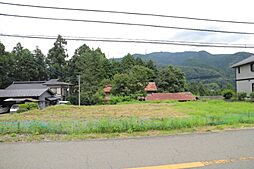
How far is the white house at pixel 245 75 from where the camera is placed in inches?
1027

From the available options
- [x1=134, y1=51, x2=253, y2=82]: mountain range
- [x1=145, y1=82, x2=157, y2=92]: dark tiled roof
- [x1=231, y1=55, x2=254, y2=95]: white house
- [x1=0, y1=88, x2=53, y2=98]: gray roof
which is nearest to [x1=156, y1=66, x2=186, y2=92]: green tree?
[x1=145, y1=82, x2=157, y2=92]: dark tiled roof

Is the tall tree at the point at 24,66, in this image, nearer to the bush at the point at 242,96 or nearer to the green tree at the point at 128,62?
the green tree at the point at 128,62

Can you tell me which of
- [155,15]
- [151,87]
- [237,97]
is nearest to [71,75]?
[151,87]

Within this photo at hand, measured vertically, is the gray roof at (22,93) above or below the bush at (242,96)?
above

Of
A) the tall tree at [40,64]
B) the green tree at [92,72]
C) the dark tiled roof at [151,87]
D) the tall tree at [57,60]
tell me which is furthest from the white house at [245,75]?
the tall tree at [40,64]

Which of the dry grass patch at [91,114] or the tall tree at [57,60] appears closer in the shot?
the dry grass patch at [91,114]

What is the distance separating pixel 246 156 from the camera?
173 inches

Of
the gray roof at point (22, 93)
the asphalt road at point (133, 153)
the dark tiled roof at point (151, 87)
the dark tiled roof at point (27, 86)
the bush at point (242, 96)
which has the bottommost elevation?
the asphalt road at point (133, 153)

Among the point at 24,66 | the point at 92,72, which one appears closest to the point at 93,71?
the point at 92,72

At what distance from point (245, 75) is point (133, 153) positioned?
26177mm

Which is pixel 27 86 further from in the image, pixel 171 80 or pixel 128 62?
pixel 171 80

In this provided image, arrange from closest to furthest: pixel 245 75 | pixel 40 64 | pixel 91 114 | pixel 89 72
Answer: pixel 91 114, pixel 245 75, pixel 89 72, pixel 40 64

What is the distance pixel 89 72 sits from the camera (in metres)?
42.4

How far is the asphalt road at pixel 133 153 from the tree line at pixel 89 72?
29.7 meters
